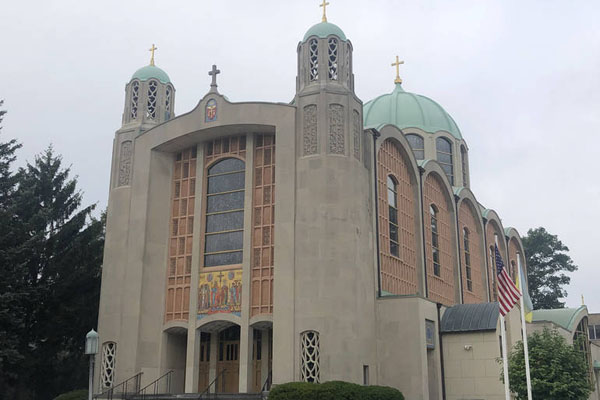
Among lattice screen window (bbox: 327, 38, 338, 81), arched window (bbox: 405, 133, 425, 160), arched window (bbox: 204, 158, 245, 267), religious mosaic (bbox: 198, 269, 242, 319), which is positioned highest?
arched window (bbox: 405, 133, 425, 160)

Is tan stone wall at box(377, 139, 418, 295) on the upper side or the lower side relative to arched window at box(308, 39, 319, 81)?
lower

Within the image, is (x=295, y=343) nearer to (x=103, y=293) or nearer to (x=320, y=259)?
(x=320, y=259)

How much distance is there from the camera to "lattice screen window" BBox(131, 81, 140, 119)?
105 feet

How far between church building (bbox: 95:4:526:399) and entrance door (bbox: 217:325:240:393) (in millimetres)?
56

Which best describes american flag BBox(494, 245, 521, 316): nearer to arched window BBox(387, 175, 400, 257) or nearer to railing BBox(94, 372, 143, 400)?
arched window BBox(387, 175, 400, 257)

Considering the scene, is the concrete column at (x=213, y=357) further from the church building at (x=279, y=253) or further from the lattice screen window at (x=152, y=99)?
the lattice screen window at (x=152, y=99)

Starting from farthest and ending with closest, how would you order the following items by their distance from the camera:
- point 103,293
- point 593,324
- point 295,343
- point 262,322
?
1. point 593,324
2. point 103,293
3. point 262,322
4. point 295,343

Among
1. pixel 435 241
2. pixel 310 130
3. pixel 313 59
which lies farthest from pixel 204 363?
pixel 435 241

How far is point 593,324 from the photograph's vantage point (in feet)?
218

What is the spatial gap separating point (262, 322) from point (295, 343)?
6.96 ft

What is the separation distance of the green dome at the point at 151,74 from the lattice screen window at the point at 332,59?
9.17 m

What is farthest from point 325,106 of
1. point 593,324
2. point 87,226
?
point 593,324

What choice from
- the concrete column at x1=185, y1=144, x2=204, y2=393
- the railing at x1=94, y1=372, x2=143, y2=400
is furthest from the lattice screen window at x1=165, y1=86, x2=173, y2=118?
the railing at x1=94, y1=372, x2=143, y2=400

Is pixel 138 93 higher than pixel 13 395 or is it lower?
higher
